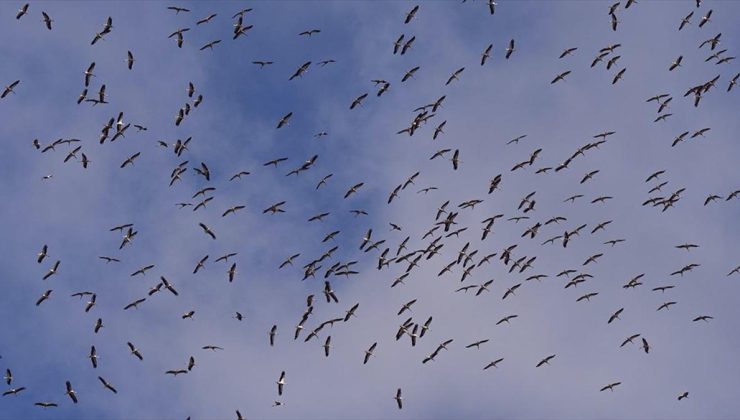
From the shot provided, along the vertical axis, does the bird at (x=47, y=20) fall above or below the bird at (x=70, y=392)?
above

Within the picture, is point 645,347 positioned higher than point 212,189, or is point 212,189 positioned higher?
point 212,189

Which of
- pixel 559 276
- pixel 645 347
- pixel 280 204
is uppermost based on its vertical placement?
pixel 280 204

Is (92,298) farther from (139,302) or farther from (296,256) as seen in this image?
(296,256)

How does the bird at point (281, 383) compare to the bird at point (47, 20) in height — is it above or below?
below

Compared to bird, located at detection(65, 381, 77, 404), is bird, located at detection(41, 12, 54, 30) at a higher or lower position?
higher

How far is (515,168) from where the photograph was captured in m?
131

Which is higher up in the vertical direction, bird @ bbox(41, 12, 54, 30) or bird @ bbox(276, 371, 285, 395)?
bird @ bbox(41, 12, 54, 30)

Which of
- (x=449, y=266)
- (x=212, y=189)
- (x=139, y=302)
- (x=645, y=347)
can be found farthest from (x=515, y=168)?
(x=139, y=302)

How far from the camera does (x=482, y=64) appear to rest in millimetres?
123688

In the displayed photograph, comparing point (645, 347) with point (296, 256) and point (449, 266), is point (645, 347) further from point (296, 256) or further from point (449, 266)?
point (296, 256)

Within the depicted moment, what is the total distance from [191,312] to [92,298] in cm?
1092

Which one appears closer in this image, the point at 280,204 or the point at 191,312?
the point at 191,312

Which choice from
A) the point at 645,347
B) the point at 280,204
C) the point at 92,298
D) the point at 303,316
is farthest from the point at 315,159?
the point at 645,347

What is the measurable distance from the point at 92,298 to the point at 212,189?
15760mm
